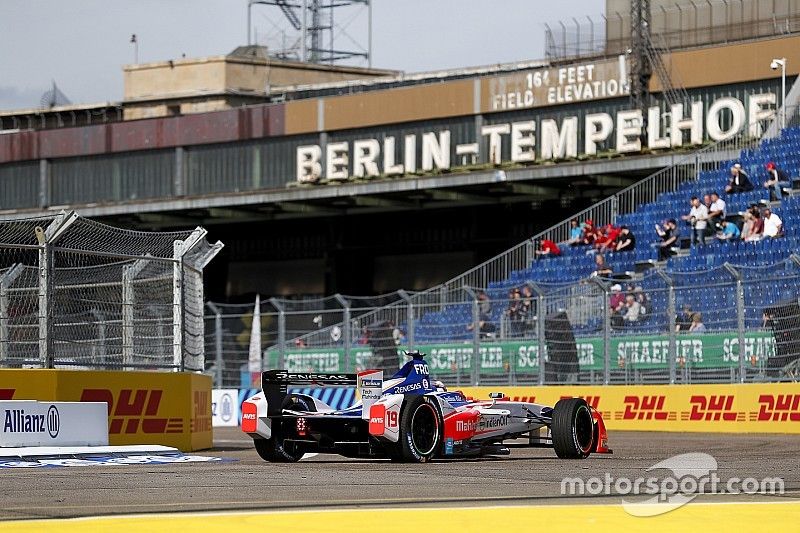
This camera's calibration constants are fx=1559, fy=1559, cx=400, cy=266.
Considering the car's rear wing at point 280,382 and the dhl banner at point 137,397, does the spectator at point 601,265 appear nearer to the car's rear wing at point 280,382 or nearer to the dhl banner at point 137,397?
the dhl banner at point 137,397

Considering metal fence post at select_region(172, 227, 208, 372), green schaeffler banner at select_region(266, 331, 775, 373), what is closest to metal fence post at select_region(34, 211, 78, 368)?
metal fence post at select_region(172, 227, 208, 372)

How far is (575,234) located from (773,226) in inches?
241

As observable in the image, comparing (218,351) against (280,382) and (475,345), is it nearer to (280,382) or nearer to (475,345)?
(475,345)

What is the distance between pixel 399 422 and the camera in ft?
47.7

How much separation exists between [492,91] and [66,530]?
35.5m

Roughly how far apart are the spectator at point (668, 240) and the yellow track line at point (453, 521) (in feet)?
78.8

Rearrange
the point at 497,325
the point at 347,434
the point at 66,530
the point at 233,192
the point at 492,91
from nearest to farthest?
the point at 66,530 → the point at 347,434 → the point at 497,325 → the point at 492,91 → the point at 233,192

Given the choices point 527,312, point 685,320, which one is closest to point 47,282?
point 685,320

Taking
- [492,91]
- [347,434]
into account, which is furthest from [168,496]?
[492,91]

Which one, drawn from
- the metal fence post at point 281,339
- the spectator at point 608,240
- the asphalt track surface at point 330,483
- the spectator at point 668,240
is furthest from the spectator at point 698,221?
the asphalt track surface at point 330,483

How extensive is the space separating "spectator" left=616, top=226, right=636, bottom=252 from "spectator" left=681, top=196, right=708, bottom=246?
59.6 inches

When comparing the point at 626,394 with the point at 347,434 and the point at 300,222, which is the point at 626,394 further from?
the point at 300,222

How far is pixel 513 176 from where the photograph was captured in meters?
40.5

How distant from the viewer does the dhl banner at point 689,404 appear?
23766mm
